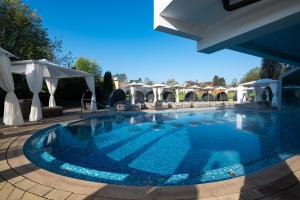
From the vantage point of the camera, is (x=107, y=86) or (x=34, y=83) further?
(x=107, y=86)

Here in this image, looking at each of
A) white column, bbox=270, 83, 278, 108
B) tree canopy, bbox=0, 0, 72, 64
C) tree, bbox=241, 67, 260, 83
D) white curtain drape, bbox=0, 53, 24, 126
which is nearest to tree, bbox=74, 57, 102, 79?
tree canopy, bbox=0, 0, 72, 64

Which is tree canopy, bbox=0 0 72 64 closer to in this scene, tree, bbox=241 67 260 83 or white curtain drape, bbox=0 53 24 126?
white curtain drape, bbox=0 53 24 126

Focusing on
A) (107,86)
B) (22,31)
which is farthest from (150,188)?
(107,86)

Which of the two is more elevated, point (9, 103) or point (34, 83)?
point (34, 83)

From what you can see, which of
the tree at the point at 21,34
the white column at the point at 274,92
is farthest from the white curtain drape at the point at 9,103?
the white column at the point at 274,92

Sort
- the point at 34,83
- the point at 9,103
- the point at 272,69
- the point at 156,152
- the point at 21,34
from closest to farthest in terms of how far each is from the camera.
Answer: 1. the point at 156,152
2. the point at 9,103
3. the point at 34,83
4. the point at 21,34
5. the point at 272,69

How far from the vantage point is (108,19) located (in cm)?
1986

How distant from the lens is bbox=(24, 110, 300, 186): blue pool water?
13.3ft

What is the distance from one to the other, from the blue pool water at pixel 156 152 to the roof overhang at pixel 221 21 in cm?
271

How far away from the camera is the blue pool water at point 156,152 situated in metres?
4.05

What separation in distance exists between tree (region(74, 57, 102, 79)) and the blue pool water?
112 ft

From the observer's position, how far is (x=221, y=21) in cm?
420

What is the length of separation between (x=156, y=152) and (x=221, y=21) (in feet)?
12.7

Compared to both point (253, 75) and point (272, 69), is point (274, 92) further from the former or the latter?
point (253, 75)
